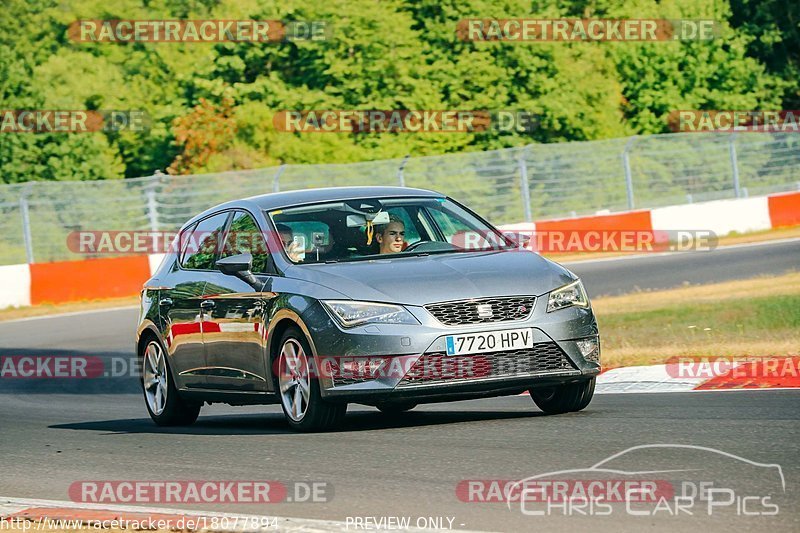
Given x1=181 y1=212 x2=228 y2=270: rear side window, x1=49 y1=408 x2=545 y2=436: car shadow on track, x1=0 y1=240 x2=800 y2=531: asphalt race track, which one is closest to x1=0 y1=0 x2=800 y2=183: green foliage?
x1=49 y1=408 x2=545 y2=436: car shadow on track

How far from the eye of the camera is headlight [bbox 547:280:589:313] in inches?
358

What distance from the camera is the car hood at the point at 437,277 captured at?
8859 millimetres

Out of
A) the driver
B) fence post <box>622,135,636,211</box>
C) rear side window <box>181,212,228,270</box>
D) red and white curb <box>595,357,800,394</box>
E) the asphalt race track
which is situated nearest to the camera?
the asphalt race track

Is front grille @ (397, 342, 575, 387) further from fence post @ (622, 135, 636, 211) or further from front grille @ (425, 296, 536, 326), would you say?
fence post @ (622, 135, 636, 211)

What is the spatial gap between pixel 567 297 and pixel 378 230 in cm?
145

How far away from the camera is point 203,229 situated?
11164 millimetres

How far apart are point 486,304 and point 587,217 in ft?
67.4

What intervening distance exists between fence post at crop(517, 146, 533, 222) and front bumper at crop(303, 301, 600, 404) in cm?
2125

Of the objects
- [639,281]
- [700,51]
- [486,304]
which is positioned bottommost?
[639,281]

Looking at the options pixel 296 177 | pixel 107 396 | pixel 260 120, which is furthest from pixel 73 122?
pixel 107 396

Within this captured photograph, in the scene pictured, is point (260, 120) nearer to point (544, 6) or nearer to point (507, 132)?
point (507, 132)

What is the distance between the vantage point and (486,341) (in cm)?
880

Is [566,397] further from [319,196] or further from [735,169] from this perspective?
[735,169]

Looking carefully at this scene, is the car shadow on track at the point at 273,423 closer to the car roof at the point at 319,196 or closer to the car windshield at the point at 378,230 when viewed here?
the car windshield at the point at 378,230
